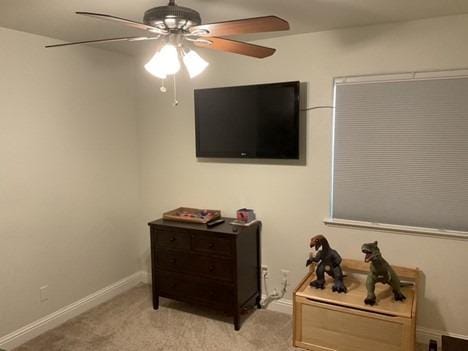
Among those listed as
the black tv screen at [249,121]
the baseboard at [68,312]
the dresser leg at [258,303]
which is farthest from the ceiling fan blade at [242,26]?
the baseboard at [68,312]

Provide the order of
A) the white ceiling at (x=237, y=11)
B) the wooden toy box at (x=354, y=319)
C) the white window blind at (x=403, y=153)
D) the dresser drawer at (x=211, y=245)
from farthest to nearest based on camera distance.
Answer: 1. the dresser drawer at (x=211, y=245)
2. the white window blind at (x=403, y=153)
3. the wooden toy box at (x=354, y=319)
4. the white ceiling at (x=237, y=11)

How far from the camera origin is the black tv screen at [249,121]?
2.99m

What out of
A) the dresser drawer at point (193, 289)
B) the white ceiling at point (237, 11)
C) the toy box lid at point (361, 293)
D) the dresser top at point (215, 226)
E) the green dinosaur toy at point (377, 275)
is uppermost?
the white ceiling at point (237, 11)

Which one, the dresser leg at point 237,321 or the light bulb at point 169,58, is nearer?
the light bulb at point 169,58

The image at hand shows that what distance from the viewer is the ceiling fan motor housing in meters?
1.66

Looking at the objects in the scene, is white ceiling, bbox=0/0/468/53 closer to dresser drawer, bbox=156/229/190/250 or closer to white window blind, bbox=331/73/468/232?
white window blind, bbox=331/73/468/232

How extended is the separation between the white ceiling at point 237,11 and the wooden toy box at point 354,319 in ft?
5.90

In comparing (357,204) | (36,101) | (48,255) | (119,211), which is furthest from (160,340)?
(36,101)

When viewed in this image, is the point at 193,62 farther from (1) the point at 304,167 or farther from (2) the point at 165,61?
(1) the point at 304,167

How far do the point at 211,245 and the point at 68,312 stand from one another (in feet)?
4.61

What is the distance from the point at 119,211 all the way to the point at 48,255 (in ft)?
2.70

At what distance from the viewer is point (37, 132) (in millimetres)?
2920

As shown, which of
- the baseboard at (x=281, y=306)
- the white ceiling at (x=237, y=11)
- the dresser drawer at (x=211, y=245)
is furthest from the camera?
the baseboard at (x=281, y=306)

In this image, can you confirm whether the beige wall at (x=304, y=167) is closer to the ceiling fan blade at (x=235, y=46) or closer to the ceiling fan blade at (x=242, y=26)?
the ceiling fan blade at (x=235, y=46)
